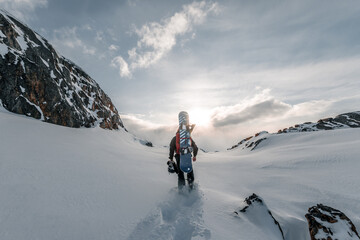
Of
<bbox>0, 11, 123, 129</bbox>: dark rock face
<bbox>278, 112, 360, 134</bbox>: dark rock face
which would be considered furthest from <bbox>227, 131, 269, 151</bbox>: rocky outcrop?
<bbox>0, 11, 123, 129</bbox>: dark rock face

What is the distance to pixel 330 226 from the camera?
10.8 feet

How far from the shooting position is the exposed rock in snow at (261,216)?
11.4 ft

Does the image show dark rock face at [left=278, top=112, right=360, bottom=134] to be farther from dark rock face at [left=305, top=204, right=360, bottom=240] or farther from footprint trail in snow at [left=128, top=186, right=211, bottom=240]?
footprint trail in snow at [left=128, top=186, right=211, bottom=240]

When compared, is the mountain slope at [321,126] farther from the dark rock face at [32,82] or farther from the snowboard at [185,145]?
the dark rock face at [32,82]

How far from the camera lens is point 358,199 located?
4.46 meters

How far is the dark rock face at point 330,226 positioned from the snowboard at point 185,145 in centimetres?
365

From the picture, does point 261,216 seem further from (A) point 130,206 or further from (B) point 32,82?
(B) point 32,82

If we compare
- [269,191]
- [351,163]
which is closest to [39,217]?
[269,191]

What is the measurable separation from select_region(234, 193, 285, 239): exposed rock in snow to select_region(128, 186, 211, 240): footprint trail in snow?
118 cm

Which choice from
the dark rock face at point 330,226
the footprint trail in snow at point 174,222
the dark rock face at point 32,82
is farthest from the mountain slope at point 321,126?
the footprint trail in snow at point 174,222

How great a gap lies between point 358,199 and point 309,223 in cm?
243

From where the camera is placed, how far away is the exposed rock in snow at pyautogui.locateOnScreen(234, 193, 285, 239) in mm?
3475

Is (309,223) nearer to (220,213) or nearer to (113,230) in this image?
(220,213)

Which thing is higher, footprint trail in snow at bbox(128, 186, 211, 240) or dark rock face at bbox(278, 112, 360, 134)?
dark rock face at bbox(278, 112, 360, 134)
